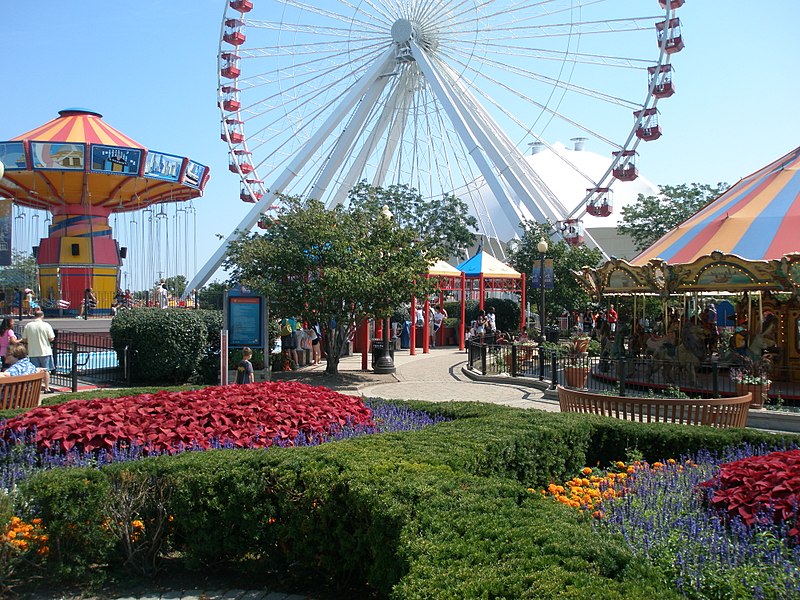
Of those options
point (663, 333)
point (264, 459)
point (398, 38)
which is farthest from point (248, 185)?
point (264, 459)

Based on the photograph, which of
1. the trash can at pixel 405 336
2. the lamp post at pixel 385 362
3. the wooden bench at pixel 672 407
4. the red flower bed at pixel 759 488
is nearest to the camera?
the red flower bed at pixel 759 488

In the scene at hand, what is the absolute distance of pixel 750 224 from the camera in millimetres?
15703

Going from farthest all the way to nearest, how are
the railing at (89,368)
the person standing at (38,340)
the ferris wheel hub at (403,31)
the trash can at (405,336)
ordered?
the ferris wheel hub at (403,31), the trash can at (405,336), the railing at (89,368), the person standing at (38,340)

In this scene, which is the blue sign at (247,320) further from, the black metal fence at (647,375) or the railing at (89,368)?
the black metal fence at (647,375)

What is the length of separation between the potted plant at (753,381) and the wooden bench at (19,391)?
1100 cm

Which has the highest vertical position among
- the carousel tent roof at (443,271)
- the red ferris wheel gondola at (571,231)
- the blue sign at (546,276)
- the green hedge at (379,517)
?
the red ferris wheel gondola at (571,231)

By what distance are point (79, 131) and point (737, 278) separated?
87.4ft

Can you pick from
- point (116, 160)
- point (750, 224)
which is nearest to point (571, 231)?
point (750, 224)

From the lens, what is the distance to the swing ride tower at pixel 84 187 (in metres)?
28.0

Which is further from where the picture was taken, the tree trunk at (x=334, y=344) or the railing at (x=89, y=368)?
the tree trunk at (x=334, y=344)

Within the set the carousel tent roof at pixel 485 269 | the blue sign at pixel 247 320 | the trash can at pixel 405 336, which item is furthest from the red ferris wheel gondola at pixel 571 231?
the blue sign at pixel 247 320

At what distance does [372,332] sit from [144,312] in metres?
11.9

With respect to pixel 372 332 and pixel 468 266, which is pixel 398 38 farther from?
pixel 372 332

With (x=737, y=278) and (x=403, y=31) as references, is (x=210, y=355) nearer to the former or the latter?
(x=737, y=278)
